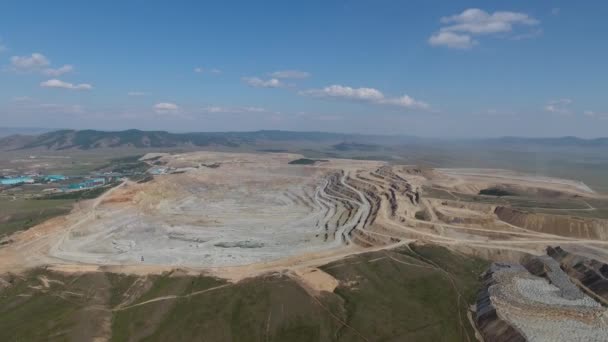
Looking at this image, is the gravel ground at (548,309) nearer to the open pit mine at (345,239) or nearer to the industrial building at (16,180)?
the open pit mine at (345,239)

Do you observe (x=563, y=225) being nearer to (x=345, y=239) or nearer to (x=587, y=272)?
(x=587, y=272)

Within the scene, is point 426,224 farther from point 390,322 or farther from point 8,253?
point 8,253

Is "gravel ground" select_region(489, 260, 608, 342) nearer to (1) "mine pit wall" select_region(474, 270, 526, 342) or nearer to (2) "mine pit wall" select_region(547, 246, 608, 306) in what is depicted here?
(1) "mine pit wall" select_region(474, 270, 526, 342)

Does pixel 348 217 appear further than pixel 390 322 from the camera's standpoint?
Yes

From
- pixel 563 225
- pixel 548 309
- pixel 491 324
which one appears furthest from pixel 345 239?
pixel 563 225

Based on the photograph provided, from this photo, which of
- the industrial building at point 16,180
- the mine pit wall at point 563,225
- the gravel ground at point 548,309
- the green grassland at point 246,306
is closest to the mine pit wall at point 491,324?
the gravel ground at point 548,309

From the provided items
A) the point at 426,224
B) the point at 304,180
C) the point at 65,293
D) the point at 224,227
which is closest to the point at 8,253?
the point at 65,293
